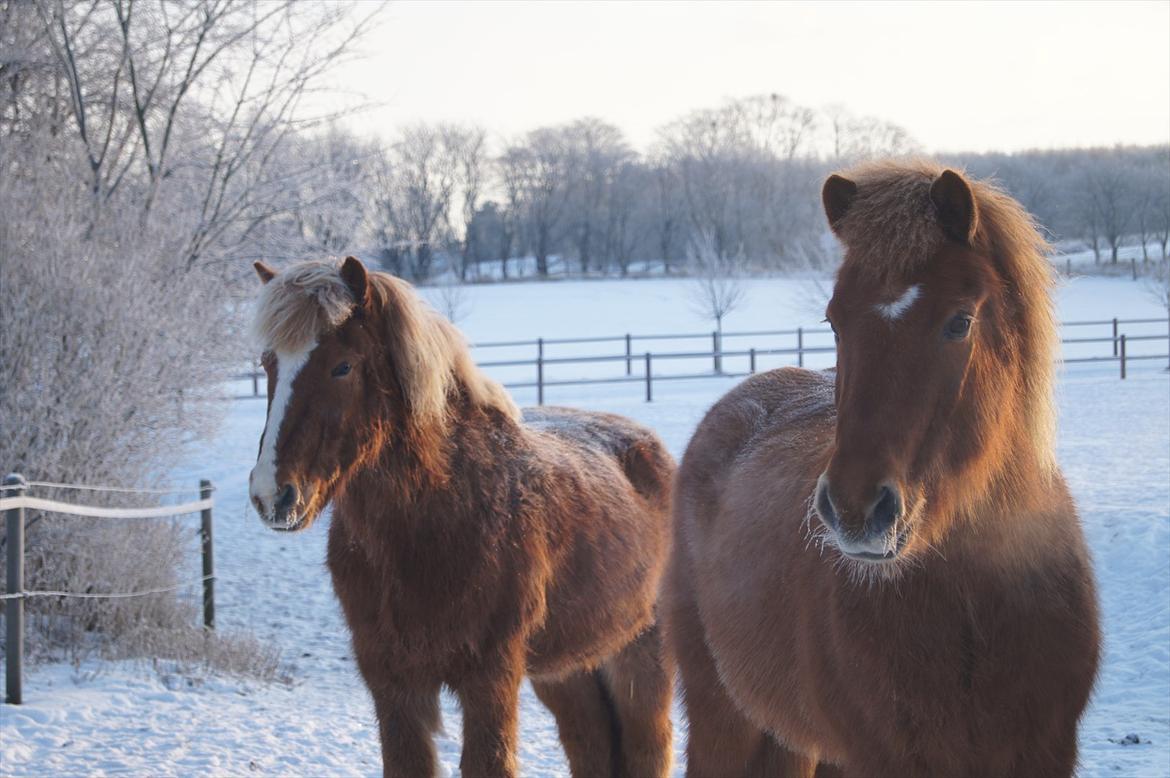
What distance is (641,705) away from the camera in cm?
504

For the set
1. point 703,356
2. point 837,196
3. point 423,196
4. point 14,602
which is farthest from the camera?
point 423,196

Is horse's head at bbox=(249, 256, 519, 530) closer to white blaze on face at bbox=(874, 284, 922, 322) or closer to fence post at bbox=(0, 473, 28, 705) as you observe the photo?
white blaze on face at bbox=(874, 284, 922, 322)

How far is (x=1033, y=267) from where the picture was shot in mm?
2428

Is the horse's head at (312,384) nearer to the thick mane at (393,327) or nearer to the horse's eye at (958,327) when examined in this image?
the thick mane at (393,327)

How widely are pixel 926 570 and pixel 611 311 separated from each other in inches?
→ 1637

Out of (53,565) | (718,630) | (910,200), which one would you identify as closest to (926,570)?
(910,200)

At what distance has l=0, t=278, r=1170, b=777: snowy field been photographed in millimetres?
5688

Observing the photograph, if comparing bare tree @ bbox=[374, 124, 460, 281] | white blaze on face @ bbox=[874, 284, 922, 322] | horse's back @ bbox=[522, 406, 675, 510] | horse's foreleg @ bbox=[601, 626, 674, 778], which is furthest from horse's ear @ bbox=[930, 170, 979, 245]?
bare tree @ bbox=[374, 124, 460, 281]

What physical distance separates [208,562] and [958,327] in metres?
8.34

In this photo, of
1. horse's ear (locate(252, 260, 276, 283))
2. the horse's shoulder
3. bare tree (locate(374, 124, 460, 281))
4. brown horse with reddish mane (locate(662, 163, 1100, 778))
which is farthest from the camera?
bare tree (locate(374, 124, 460, 281))

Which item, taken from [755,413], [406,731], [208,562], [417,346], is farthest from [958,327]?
[208,562]

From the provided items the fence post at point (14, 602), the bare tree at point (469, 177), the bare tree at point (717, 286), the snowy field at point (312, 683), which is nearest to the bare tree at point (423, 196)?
the bare tree at point (469, 177)

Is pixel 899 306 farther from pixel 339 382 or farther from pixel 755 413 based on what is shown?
pixel 339 382

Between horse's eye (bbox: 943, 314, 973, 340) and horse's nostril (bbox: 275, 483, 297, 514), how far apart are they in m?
2.21
